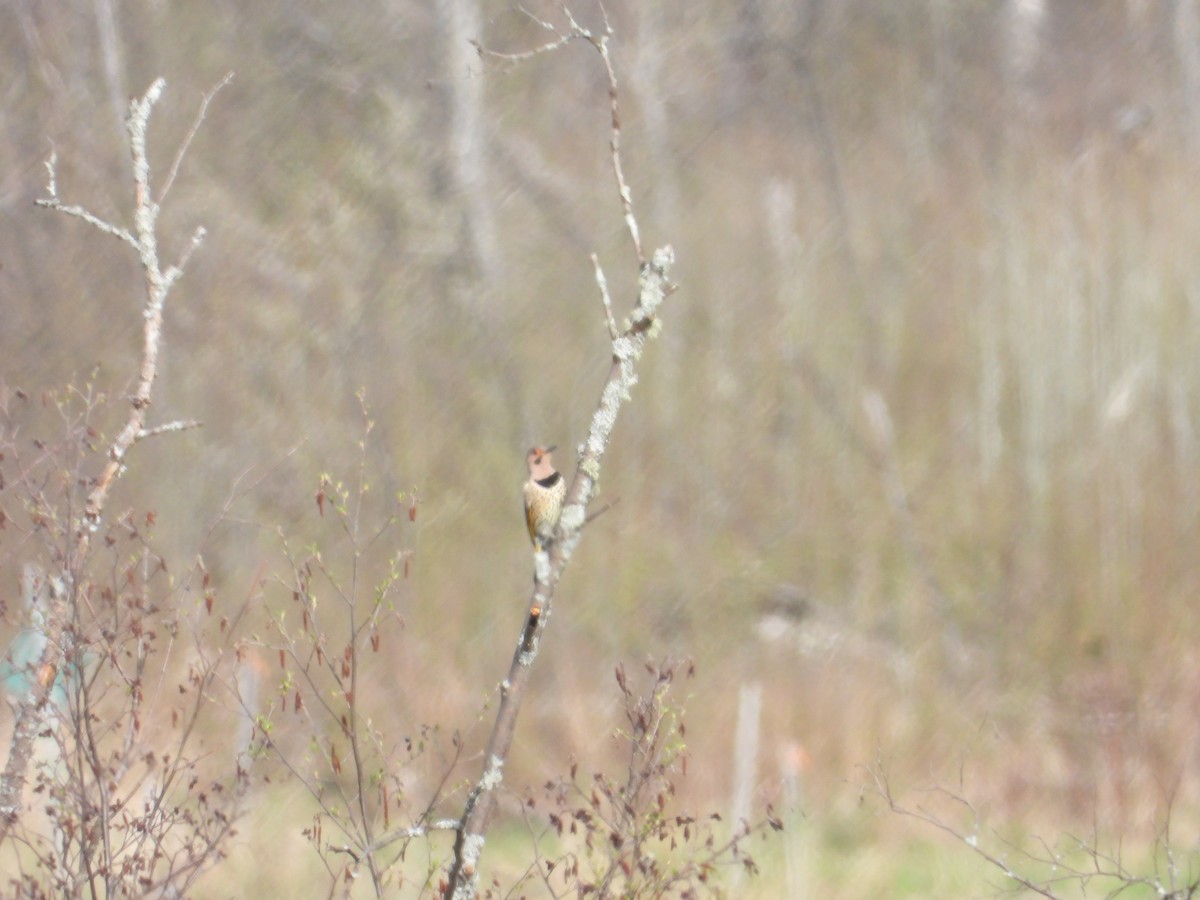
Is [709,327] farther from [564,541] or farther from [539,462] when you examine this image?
[564,541]

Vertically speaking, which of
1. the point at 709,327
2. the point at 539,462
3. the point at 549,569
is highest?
the point at 709,327

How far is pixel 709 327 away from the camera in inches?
356

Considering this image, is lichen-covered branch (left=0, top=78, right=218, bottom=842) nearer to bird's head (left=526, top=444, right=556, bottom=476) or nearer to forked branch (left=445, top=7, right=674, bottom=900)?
bird's head (left=526, top=444, right=556, bottom=476)

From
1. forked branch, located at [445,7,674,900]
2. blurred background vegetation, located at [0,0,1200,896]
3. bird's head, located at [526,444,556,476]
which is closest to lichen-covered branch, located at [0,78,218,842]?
bird's head, located at [526,444,556,476]

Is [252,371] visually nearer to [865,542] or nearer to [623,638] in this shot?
[623,638]

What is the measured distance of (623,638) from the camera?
27.0 feet

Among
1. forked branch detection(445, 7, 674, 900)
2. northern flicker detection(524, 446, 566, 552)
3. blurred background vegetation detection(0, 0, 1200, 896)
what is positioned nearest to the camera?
forked branch detection(445, 7, 674, 900)

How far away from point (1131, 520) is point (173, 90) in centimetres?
676

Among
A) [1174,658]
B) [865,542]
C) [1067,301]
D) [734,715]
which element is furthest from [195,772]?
[1067,301]

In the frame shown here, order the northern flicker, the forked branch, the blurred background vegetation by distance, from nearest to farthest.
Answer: the forked branch → the northern flicker → the blurred background vegetation

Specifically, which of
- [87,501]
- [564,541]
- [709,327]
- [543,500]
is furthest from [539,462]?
[709,327]

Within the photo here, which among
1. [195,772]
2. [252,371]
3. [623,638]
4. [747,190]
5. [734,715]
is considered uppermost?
[747,190]

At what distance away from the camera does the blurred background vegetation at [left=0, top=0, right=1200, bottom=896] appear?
785 centimetres

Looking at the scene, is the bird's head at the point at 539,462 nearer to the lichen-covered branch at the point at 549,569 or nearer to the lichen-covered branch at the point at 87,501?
the lichen-covered branch at the point at 549,569
